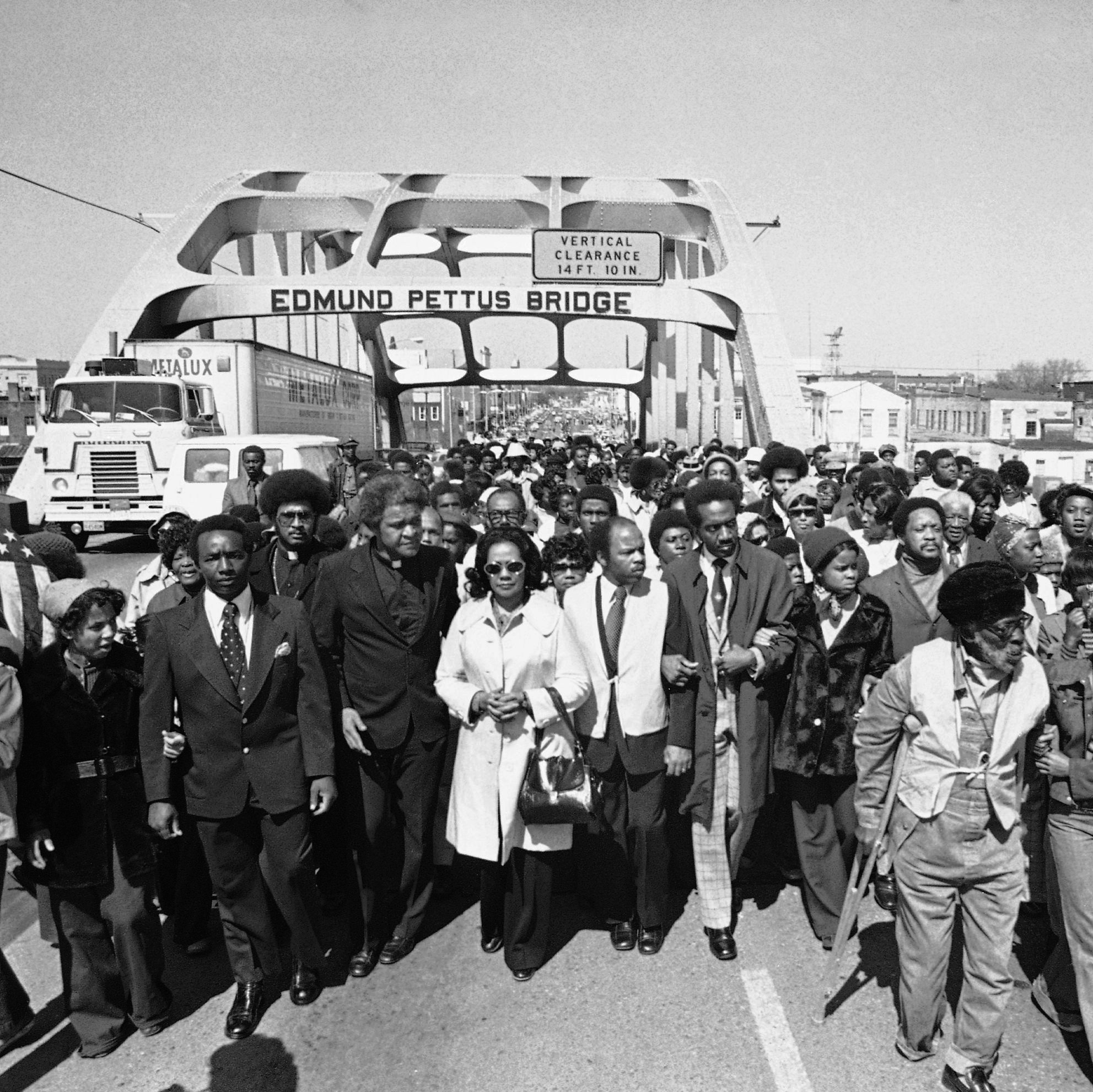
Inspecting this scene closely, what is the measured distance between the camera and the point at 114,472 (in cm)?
1677

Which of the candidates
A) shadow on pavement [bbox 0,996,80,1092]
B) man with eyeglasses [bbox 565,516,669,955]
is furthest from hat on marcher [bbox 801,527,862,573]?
shadow on pavement [bbox 0,996,80,1092]

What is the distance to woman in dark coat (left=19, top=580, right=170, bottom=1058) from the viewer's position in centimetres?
361

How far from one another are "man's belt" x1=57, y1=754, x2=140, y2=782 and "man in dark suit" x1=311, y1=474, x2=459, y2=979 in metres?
0.85

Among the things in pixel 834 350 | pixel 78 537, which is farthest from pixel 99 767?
pixel 834 350

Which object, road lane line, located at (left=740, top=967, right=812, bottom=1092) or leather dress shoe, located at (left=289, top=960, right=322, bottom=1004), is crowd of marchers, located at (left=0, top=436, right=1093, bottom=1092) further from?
road lane line, located at (left=740, top=967, right=812, bottom=1092)

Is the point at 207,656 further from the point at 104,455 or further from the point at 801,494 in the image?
the point at 104,455

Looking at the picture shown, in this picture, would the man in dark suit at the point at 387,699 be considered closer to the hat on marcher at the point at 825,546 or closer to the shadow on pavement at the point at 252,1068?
the shadow on pavement at the point at 252,1068

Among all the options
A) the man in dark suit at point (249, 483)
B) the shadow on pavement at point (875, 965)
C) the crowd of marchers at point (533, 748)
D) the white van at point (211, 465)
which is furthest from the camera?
the white van at point (211, 465)

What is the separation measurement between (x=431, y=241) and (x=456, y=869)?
1482 inches

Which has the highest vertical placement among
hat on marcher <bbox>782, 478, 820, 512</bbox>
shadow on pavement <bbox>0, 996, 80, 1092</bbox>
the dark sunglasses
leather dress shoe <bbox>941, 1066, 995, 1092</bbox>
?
hat on marcher <bbox>782, 478, 820, 512</bbox>

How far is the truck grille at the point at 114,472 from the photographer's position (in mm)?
16719

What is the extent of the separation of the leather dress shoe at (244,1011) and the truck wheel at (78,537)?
47.3 feet

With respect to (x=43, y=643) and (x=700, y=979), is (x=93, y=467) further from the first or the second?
(x=700, y=979)

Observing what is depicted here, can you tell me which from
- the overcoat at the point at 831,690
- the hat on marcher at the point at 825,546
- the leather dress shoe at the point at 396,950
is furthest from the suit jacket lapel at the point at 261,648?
the hat on marcher at the point at 825,546
